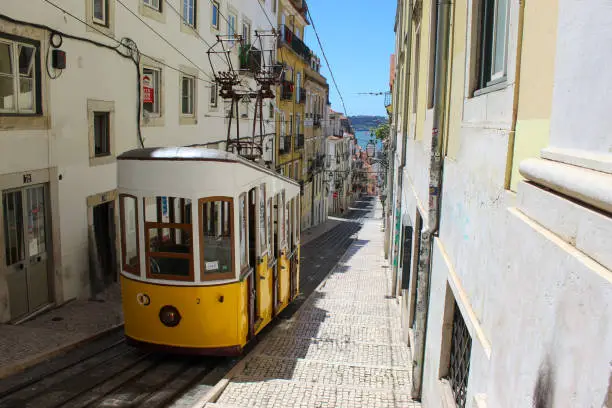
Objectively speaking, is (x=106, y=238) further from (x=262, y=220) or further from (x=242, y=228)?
(x=242, y=228)

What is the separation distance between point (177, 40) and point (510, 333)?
45.5ft

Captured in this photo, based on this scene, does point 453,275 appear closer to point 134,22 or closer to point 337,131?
point 134,22

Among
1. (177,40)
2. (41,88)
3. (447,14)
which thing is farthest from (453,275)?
(177,40)

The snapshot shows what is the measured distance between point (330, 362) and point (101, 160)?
6597mm

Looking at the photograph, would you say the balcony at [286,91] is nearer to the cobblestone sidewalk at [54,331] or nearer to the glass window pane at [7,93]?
the cobblestone sidewalk at [54,331]

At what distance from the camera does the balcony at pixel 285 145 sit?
93.4ft

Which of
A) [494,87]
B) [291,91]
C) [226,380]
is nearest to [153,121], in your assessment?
[226,380]

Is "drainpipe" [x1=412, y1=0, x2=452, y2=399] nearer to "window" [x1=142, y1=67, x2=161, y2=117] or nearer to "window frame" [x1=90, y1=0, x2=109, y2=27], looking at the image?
"window frame" [x1=90, y1=0, x2=109, y2=27]

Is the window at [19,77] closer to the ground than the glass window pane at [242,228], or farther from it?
farther from it

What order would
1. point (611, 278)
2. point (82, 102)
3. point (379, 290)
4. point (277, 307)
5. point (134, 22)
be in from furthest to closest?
point (379, 290) → point (134, 22) → point (82, 102) → point (277, 307) → point (611, 278)

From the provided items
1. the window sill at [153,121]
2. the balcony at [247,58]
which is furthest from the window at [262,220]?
the balcony at [247,58]

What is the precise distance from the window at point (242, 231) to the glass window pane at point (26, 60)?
4662 mm

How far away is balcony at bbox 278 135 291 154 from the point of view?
28.5 meters

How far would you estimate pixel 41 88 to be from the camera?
912cm
